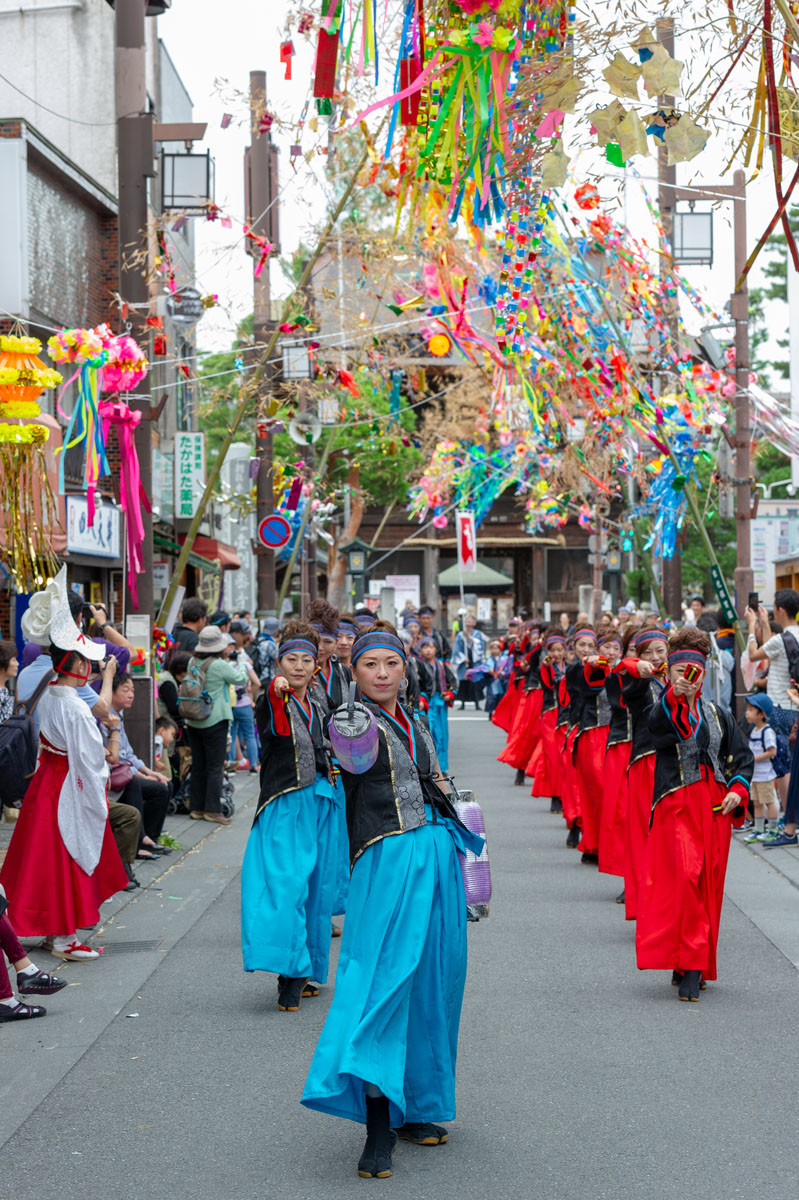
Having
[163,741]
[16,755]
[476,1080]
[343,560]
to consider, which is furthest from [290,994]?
[343,560]

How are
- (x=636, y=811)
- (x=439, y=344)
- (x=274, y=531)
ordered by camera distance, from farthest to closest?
1. (x=274, y=531)
2. (x=439, y=344)
3. (x=636, y=811)

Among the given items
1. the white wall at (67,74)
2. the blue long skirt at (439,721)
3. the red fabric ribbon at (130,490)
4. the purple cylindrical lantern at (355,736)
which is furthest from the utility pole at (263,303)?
the purple cylindrical lantern at (355,736)

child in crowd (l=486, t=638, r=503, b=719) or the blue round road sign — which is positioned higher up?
the blue round road sign

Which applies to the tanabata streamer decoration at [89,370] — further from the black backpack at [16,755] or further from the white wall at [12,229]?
the white wall at [12,229]

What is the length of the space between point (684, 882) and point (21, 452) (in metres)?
4.39

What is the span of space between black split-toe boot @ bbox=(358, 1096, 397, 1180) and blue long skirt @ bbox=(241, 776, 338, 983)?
2.25 m

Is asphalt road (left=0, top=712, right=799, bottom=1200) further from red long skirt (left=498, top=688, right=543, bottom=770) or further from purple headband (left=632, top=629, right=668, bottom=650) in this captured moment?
red long skirt (left=498, top=688, right=543, bottom=770)

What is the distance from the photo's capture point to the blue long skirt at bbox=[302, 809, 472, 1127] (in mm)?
4746

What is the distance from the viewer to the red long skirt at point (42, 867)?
8070mm

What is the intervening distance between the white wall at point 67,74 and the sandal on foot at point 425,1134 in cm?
2212

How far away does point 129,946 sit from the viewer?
8.62 meters

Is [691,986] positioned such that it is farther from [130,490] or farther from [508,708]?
[508,708]

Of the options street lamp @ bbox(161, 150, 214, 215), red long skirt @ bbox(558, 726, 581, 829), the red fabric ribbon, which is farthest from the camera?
street lamp @ bbox(161, 150, 214, 215)

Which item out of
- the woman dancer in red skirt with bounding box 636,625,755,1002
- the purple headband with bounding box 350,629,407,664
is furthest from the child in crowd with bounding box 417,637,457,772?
the purple headband with bounding box 350,629,407,664
